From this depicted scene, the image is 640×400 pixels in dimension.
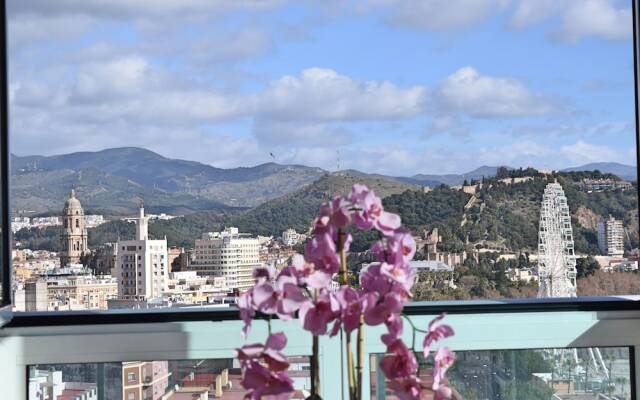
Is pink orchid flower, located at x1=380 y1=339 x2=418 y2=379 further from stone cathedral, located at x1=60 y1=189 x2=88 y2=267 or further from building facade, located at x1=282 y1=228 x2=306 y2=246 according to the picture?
stone cathedral, located at x1=60 y1=189 x2=88 y2=267

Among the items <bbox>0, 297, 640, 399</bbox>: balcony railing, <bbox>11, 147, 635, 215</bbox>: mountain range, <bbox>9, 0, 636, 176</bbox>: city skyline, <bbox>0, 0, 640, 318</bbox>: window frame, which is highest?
<bbox>9, 0, 636, 176</bbox>: city skyline

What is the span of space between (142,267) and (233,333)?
0.40m

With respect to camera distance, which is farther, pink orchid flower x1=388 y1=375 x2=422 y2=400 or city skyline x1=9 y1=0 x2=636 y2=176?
city skyline x1=9 y1=0 x2=636 y2=176

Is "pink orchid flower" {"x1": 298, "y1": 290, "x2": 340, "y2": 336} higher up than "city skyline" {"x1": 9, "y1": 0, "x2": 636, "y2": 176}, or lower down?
lower down

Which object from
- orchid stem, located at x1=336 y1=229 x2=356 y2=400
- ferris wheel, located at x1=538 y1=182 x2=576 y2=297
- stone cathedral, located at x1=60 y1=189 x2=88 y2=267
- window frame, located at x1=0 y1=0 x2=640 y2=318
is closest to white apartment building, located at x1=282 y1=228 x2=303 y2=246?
window frame, located at x1=0 y1=0 x2=640 y2=318

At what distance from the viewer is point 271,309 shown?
1.20 meters

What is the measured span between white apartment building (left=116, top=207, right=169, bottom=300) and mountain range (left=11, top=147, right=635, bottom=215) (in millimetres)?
113

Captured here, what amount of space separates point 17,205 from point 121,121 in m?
0.41

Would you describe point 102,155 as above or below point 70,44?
below

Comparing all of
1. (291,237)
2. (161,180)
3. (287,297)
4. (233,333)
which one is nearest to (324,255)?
(287,297)

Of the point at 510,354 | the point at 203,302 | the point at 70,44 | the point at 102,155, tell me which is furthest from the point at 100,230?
the point at 510,354

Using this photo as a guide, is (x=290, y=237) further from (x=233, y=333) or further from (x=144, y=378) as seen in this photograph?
(x=144, y=378)

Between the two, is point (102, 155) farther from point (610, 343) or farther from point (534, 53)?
point (610, 343)

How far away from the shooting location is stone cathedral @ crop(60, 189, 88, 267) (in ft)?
8.63
